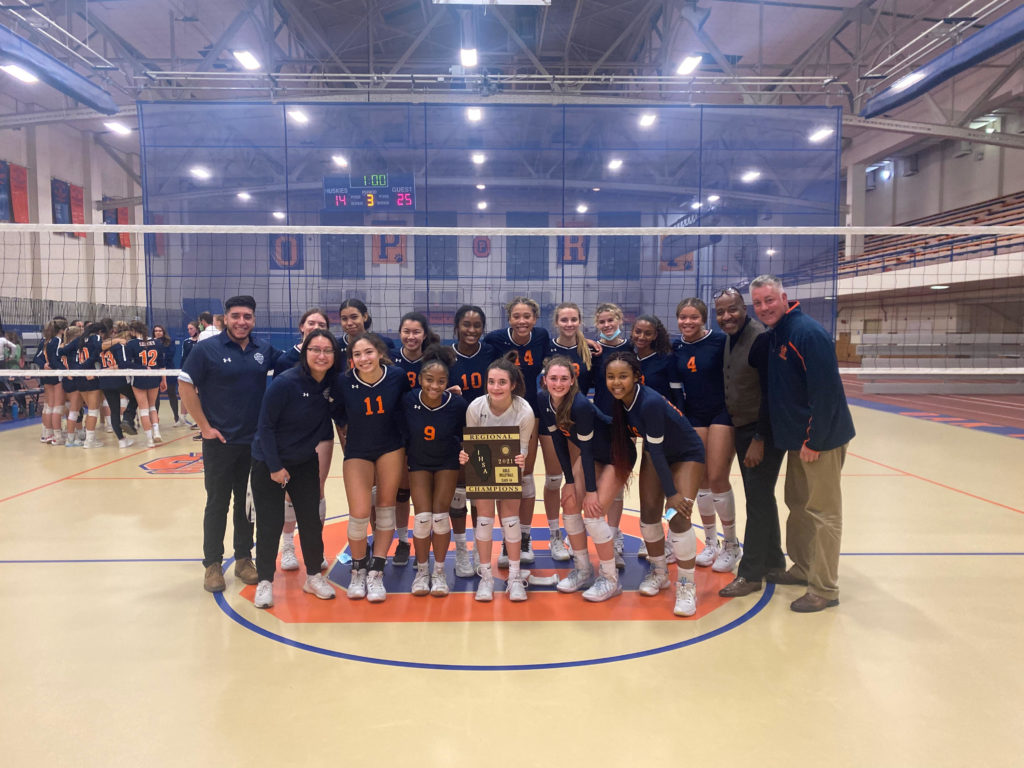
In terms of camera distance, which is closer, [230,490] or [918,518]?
[230,490]

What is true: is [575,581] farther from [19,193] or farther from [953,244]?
[19,193]

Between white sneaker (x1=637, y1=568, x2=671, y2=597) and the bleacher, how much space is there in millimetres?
13322

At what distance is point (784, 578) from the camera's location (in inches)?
149

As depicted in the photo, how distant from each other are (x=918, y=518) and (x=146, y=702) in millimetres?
5475

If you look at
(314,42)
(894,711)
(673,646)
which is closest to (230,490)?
(673,646)

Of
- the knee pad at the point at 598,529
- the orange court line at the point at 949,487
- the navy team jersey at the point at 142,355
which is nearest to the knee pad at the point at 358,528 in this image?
the knee pad at the point at 598,529

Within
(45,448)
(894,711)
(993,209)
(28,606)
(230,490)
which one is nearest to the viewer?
(894,711)

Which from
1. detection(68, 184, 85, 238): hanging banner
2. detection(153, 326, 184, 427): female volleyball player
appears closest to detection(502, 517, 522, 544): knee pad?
detection(153, 326, 184, 427): female volleyball player

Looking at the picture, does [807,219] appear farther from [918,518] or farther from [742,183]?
[918,518]

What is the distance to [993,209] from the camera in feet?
60.0

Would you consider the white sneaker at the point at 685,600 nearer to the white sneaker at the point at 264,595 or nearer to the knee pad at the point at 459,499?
the knee pad at the point at 459,499

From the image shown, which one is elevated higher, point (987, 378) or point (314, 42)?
point (314, 42)

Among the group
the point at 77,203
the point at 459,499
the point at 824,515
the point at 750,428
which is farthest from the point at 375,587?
the point at 77,203

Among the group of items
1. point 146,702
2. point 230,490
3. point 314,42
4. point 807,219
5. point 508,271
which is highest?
point 314,42
